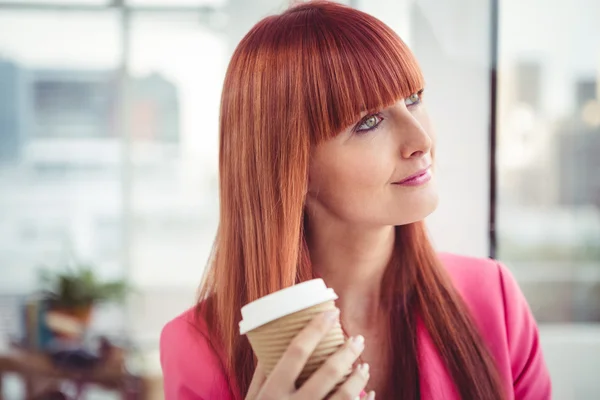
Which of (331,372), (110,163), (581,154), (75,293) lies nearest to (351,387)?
(331,372)

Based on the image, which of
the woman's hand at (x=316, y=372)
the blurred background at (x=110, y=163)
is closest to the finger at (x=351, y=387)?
the woman's hand at (x=316, y=372)

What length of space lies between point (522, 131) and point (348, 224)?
481mm

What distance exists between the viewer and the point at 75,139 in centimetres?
366

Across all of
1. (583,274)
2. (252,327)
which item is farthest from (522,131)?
(252,327)

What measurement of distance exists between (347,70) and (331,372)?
32cm

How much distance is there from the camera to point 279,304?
0.44 metres

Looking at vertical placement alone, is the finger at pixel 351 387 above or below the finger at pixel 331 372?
below

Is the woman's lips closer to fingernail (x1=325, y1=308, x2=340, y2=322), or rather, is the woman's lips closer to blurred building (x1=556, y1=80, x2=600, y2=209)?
fingernail (x1=325, y1=308, x2=340, y2=322)

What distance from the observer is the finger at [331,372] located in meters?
0.46

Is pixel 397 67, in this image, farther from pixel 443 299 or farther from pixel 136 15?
pixel 136 15

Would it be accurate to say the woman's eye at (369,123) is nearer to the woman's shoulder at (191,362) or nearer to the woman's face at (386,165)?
the woman's face at (386,165)

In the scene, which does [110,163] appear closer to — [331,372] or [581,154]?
[581,154]

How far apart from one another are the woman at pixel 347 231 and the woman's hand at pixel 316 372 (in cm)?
6

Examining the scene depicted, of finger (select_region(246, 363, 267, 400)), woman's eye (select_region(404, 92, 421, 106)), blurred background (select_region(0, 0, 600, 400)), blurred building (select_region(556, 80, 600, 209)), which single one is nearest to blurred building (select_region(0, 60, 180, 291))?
blurred background (select_region(0, 0, 600, 400))
